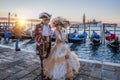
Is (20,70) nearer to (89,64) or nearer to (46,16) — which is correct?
(46,16)

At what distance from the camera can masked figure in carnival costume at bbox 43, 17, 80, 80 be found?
3.90 meters

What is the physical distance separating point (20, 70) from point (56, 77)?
1347 millimetres

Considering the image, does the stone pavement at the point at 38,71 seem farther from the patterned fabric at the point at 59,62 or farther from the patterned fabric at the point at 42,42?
the patterned fabric at the point at 42,42

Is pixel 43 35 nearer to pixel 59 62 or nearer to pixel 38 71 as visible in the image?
pixel 59 62

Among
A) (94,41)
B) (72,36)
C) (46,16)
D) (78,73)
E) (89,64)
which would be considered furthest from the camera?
(72,36)

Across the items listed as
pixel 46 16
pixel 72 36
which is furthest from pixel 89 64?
pixel 72 36

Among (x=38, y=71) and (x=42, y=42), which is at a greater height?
(x=42, y=42)

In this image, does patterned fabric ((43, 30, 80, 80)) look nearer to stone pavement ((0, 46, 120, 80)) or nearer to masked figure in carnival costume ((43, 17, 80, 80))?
masked figure in carnival costume ((43, 17, 80, 80))

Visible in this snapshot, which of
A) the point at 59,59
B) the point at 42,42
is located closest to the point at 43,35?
the point at 42,42

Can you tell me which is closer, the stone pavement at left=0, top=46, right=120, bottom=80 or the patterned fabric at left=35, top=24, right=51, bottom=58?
the patterned fabric at left=35, top=24, right=51, bottom=58

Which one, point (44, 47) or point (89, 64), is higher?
point (44, 47)

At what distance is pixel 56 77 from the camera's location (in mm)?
3842

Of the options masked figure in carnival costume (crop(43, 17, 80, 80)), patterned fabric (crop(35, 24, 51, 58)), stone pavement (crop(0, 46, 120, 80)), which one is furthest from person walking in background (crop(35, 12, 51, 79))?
stone pavement (crop(0, 46, 120, 80))

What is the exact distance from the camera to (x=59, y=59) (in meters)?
3.95
